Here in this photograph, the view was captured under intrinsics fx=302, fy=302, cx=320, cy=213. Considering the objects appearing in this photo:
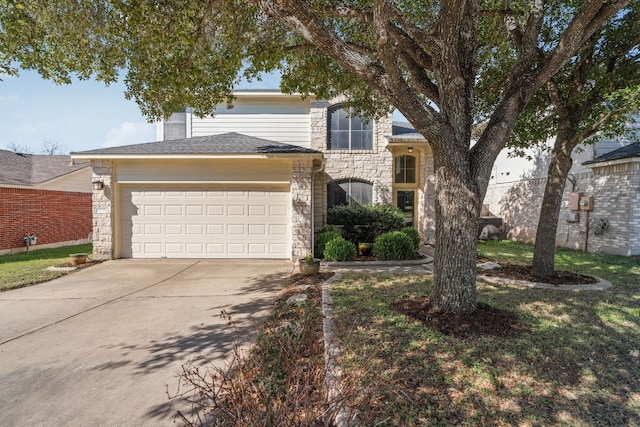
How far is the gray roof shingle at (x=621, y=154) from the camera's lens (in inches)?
351

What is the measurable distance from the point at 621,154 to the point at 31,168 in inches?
848

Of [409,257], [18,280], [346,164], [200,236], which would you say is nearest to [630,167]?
[409,257]

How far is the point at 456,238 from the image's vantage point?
12.4 ft

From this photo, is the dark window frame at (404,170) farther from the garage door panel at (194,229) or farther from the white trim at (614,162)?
the garage door panel at (194,229)

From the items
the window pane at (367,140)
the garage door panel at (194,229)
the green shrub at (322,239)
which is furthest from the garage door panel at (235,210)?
the window pane at (367,140)

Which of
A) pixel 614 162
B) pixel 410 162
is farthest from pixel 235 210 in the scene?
pixel 614 162

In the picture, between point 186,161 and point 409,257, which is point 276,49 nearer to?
point 186,161

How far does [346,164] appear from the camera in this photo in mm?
11680

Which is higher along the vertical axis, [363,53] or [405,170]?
[363,53]

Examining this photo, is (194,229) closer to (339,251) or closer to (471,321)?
(339,251)

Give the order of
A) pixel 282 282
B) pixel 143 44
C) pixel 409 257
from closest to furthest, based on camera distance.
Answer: pixel 143 44 → pixel 282 282 → pixel 409 257

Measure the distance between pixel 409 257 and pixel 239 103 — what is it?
8.75 m

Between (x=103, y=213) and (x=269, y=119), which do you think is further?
(x=269, y=119)

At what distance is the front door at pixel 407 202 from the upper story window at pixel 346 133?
2329 millimetres
